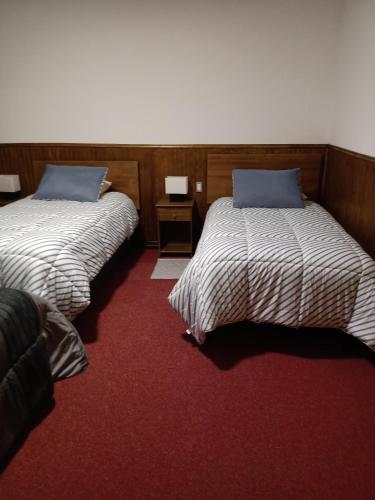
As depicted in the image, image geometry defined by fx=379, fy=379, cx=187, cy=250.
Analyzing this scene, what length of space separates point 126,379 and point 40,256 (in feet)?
2.70

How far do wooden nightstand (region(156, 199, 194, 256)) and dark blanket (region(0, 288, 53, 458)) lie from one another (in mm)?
1915

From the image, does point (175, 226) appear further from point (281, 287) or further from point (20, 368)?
point (20, 368)

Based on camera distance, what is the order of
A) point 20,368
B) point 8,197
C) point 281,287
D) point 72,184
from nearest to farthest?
point 20,368
point 281,287
point 72,184
point 8,197

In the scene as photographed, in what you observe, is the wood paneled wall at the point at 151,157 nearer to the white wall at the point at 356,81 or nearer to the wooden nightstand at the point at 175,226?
the wooden nightstand at the point at 175,226

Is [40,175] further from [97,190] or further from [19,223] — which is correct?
[19,223]

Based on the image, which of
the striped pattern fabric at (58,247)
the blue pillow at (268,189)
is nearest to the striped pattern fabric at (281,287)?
the striped pattern fabric at (58,247)

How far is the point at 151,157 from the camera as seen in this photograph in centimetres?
367

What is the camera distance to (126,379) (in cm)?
195

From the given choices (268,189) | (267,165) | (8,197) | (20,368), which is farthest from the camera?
(8,197)

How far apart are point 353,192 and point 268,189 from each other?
65 centimetres

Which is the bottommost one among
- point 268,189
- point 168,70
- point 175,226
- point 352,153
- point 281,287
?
point 175,226

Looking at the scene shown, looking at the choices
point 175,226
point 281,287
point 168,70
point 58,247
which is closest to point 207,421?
point 281,287

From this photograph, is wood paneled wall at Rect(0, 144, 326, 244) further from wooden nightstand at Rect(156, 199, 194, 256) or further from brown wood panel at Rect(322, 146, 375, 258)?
brown wood panel at Rect(322, 146, 375, 258)

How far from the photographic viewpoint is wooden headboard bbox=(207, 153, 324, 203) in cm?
Answer: 356
